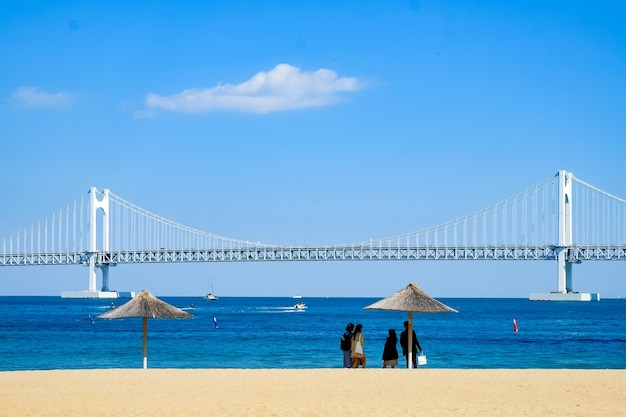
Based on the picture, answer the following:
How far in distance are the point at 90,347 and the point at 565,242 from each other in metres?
63.5

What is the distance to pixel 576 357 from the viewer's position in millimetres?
30844

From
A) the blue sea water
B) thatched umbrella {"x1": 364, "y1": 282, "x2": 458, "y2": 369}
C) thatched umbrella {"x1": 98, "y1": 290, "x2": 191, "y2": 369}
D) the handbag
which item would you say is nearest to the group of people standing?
the handbag

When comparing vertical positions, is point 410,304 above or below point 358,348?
above

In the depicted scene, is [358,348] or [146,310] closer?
[358,348]
